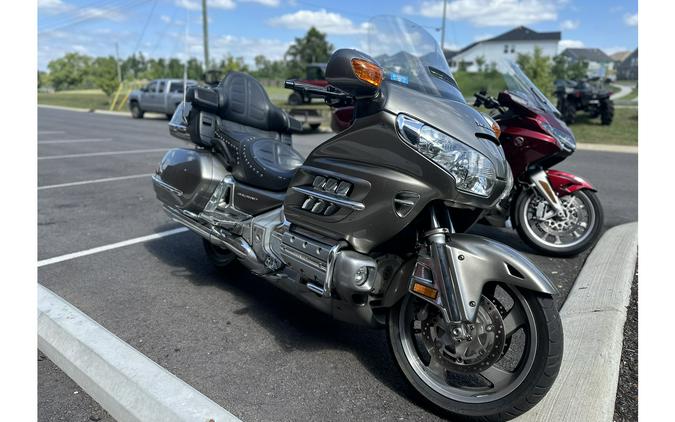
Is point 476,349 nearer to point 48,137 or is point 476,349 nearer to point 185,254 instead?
point 185,254

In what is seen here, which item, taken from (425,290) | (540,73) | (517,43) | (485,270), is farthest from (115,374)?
(517,43)

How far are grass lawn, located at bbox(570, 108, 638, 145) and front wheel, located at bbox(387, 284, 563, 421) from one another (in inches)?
566

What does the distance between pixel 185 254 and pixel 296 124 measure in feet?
A: 5.23

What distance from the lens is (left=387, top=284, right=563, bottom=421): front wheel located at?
226 centimetres

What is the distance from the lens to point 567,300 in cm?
363

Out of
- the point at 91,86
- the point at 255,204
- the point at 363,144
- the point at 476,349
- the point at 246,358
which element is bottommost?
the point at 246,358

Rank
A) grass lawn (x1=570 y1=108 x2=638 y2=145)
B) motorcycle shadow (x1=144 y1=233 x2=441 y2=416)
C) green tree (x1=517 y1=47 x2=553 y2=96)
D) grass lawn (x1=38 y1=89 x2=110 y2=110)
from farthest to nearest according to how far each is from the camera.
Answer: grass lawn (x1=38 y1=89 x2=110 y2=110)
green tree (x1=517 y1=47 x2=553 y2=96)
grass lawn (x1=570 y1=108 x2=638 y2=145)
motorcycle shadow (x1=144 y1=233 x2=441 y2=416)

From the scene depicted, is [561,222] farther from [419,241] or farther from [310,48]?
[310,48]

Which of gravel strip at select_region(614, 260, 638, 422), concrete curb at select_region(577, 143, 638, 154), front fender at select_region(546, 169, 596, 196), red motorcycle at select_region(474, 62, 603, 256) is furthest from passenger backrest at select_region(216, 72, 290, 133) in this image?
concrete curb at select_region(577, 143, 638, 154)

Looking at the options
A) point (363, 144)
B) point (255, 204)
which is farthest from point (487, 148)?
point (255, 204)

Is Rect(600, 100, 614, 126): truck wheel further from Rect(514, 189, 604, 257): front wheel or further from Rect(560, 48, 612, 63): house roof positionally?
Rect(560, 48, 612, 63): house roof

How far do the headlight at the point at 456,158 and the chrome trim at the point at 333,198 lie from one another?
16.0 inches

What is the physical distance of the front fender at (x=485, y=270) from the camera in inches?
88.7

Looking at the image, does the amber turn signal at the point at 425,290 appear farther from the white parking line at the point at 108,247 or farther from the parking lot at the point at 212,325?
the white parking line at the point at 108,247
